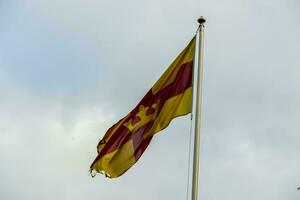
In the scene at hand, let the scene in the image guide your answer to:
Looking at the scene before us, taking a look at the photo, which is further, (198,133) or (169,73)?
(169,73)

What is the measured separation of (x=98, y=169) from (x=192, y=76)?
4.50 meters

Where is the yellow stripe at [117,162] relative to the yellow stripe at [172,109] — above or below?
below

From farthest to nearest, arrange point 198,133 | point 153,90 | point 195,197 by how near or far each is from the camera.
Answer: point 153,90, point 198,133, point 195,197

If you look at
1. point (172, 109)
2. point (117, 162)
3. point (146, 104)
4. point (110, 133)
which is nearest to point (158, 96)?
point (146, 104)

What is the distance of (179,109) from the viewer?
19891 millimetres

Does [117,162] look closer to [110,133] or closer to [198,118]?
Answer: [110,133]

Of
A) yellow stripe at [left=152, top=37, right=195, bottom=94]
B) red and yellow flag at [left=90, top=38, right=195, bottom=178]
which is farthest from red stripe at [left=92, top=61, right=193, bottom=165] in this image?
yellow stripe at [left=152, top=37, right=195, bottom=94]

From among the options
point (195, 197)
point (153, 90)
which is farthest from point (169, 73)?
point (195, 197)

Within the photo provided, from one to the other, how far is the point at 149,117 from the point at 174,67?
1.87 meters

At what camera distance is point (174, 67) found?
2091 centimetres

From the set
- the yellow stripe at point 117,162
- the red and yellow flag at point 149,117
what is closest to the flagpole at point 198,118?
the red and yellow flag at point 149,117

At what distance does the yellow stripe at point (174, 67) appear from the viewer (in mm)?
20609

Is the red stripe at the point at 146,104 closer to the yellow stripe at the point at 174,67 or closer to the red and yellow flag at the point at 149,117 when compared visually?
the red and yellow flag at the point at 149,117

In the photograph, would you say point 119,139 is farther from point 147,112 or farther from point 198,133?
point 198,133
